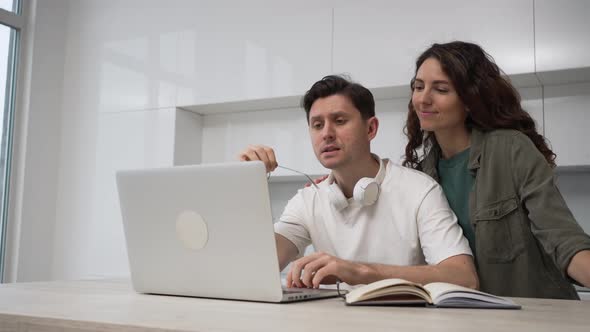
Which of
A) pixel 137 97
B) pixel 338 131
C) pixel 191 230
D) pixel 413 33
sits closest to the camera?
pixel 191 230

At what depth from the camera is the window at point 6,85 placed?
363 cm

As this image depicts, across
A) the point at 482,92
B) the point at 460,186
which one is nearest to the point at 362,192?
the point at 460,186

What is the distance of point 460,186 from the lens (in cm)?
188

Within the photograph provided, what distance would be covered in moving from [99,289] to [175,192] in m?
0.36

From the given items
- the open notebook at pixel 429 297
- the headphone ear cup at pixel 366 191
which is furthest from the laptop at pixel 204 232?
the headphone ear cup at pixel 366 191

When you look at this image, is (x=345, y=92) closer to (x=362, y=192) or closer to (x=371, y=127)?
(x=371, y=127)

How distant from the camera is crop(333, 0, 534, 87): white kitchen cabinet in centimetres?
273

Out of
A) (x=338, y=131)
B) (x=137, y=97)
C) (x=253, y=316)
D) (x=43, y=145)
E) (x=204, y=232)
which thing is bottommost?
(x=253, y=316)

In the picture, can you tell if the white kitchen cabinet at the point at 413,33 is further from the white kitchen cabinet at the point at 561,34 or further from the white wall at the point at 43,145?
the white wall at the point at 43,145

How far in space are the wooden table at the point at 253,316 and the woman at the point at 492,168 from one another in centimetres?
57

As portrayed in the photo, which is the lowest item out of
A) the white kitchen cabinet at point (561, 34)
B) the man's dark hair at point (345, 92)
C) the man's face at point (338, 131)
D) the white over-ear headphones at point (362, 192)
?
the white over-ear headphones at point (362, 192)

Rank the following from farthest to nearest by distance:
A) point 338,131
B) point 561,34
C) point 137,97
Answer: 1. point 137,97
2. point 561,34
3. point 338,131

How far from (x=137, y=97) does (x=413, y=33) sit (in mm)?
1660

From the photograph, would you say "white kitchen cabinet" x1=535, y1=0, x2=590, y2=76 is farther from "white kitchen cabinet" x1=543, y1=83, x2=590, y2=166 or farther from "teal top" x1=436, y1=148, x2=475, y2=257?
"teal top" x1=436, y1=148, x2=475, y2=257
